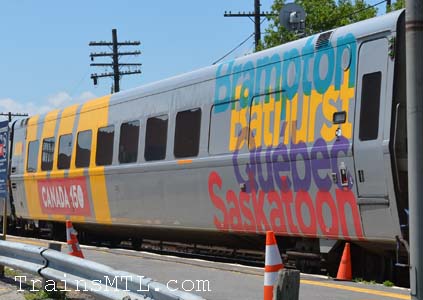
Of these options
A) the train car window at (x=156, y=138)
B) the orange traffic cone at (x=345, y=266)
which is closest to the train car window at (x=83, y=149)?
the train car window at (x=156, y=138)

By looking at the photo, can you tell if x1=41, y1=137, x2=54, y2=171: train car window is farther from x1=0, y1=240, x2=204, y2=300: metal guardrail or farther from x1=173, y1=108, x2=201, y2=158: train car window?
x1=0, y1=240, x2=204, y2=300: metal guardrail

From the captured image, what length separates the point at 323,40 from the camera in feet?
30.2

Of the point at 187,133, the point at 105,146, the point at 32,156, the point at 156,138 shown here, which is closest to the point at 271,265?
the point at 187,133

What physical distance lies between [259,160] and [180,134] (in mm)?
2185

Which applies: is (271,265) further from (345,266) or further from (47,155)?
(47,155)

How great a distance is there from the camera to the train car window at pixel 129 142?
13.1m

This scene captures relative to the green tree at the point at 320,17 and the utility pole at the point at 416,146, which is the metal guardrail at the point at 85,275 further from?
the green tree at the point at 320,17

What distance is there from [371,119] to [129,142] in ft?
19.7

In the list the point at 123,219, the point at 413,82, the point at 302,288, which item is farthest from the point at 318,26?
the point at 413,82

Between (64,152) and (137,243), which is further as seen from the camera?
(64,152)

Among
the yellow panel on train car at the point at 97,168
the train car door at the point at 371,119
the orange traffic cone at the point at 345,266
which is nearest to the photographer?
the train car door at the point at 371,119

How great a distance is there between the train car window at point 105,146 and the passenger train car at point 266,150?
0.04 metres

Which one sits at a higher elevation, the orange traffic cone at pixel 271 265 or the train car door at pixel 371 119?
the train car door at pixel 371 119

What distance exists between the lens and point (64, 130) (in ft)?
53.0
